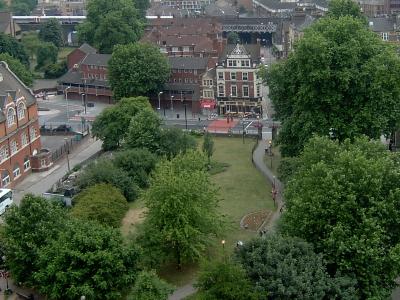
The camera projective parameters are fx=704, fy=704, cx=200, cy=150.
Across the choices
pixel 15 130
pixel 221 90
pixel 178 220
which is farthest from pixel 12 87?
pixel 178 220

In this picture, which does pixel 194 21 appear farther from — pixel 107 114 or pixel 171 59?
pixel 107 114

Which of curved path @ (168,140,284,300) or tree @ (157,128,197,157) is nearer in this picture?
curved path @ (168,140,284,300)

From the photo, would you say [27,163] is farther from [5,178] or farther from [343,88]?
[343,88]

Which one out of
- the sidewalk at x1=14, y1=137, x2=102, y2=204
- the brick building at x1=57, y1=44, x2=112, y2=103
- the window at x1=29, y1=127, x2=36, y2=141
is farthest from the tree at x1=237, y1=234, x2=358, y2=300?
the brick building at x1=57, y1=44, x2=112, y2=103

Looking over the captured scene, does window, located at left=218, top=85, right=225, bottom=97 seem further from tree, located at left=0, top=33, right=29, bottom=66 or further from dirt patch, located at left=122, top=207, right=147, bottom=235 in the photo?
tree, located at left=0, top=33, right=29, bottom=66

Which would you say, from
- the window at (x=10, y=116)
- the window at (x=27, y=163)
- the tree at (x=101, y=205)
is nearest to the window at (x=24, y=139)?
the window at (x=27, y=163)

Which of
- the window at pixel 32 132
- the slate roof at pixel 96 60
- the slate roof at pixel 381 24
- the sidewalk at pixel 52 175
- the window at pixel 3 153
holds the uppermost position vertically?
the slate roof at pixel 381 24

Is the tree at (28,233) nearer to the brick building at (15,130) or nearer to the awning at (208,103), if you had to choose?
the brick building at (15,130)
